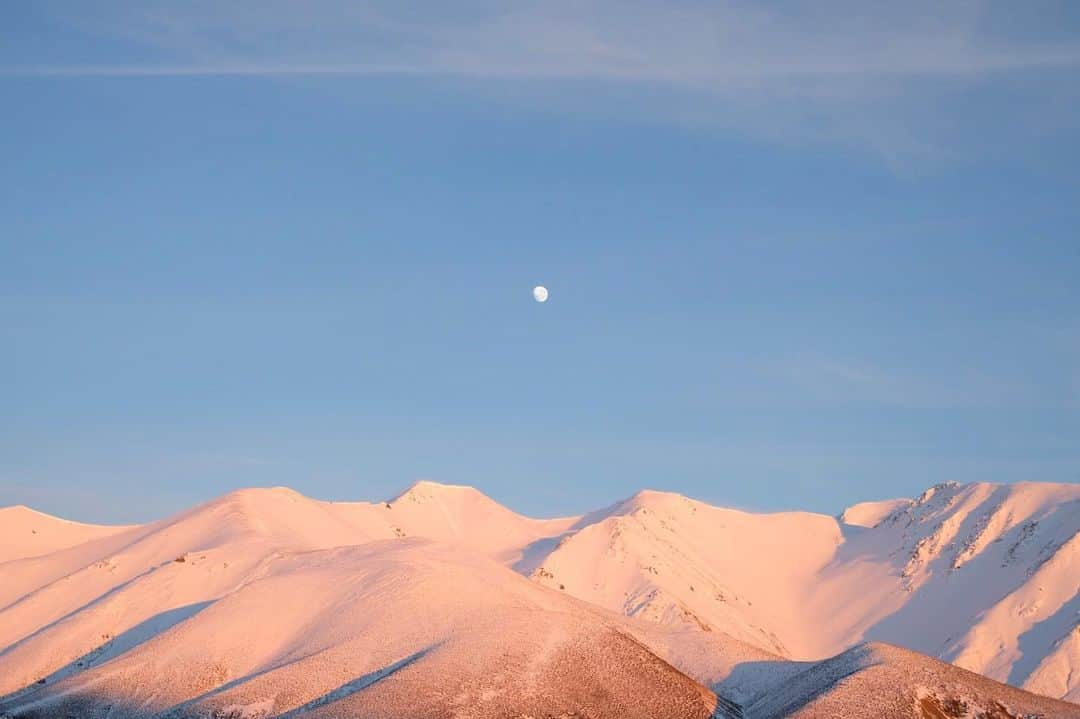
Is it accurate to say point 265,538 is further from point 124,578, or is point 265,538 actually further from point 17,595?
point 17,595

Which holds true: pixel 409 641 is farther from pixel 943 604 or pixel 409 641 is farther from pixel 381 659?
pixel 943 604

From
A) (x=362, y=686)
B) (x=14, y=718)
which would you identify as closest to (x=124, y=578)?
(x=14, y=718)

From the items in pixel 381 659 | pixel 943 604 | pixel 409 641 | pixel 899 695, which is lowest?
pixel 943 604

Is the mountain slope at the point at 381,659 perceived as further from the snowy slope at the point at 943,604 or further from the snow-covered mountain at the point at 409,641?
the snowy slope at the point at 943,604

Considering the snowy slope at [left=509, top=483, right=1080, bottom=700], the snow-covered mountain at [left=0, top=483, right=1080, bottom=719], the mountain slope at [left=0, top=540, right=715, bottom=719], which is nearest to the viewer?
the mountain slope at [left=0, top=540, right=715, bottom=719]

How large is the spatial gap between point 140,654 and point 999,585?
12903 centimetres

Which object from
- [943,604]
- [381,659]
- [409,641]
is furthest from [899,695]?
[943,604]

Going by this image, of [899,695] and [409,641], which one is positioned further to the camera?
[409,641]

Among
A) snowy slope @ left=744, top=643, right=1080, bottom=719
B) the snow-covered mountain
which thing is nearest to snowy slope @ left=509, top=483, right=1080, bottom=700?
the snow-covered mountain

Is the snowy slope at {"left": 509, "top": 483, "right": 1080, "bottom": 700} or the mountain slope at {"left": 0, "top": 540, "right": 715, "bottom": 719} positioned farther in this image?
the snowy slope at {"left": 509, "top": 483, "right": 1080, "bottom": 700}

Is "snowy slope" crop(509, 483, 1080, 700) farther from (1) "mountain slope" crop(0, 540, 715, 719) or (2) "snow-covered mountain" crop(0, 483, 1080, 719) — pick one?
(1) "mountain slope" crop(0, 540, 715, 719)

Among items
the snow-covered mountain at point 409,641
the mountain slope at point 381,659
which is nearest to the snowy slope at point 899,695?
the snow-covered mountain at point 409,641

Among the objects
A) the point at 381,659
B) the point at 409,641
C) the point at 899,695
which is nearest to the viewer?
the point at 899,695

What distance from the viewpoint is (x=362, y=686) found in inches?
3543
